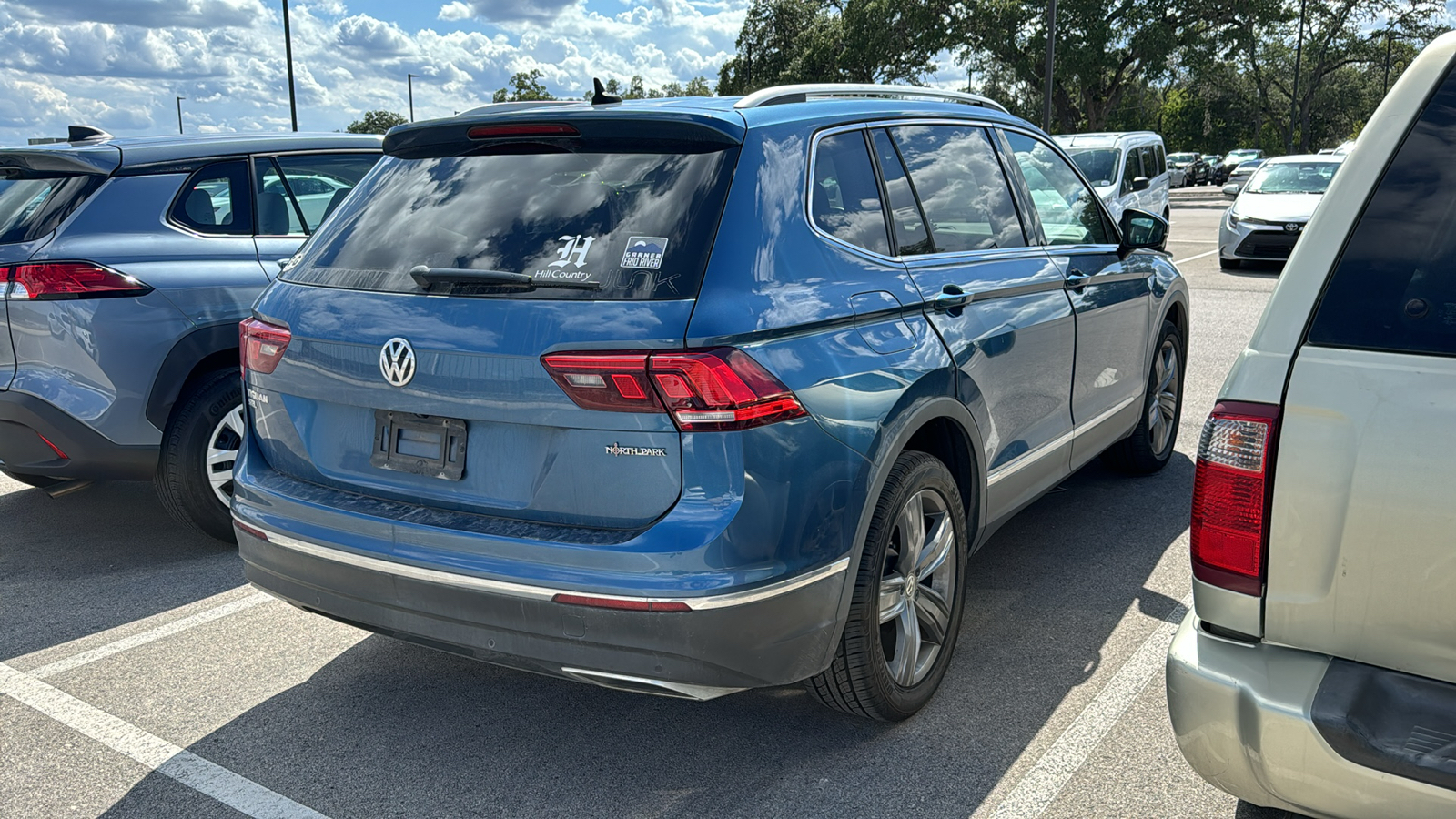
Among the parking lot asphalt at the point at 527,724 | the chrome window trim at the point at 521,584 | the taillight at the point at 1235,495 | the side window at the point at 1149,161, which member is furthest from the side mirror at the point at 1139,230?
the side window at the point at 1149,161

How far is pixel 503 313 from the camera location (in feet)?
9.25

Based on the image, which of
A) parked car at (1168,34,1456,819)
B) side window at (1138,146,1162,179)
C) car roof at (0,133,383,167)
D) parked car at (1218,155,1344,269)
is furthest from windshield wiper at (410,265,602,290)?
side window at (1138,146,1162,179)

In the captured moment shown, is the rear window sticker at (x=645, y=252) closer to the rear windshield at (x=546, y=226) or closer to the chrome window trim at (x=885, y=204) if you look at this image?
the rear windshield at (x=546, y=226)

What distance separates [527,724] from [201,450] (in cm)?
243

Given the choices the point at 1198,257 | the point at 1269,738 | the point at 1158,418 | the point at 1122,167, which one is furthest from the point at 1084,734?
the point at 1198,257

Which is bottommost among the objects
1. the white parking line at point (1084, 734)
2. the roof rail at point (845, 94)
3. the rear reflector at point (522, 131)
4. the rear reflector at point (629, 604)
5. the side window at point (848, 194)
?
the white parking line at point (1084, 734)

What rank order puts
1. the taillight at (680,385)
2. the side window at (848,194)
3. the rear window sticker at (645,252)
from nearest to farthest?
the taillight at (680,385) < the rear window sticker at (645,252) < the side window at (848,194)

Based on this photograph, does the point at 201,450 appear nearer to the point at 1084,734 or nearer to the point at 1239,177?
the point at 1084,734

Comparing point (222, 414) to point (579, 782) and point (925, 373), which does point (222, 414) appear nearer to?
point (579, 782)

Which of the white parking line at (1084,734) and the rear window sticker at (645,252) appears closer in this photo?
the rear window sticker at (645,252)

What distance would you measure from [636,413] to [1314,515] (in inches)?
55.3

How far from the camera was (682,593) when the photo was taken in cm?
263

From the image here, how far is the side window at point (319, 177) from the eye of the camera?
5.77 m

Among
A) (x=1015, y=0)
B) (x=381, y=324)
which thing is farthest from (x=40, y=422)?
(x=1015, y=0)
